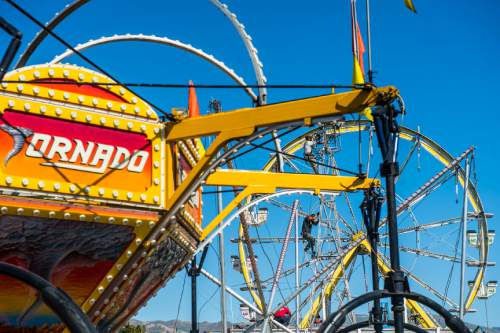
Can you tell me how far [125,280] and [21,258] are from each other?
1.41 metres

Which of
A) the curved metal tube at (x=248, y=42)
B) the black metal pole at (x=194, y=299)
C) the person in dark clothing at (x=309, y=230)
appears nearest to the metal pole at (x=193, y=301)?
the black metal pole at (x=194, y=299)

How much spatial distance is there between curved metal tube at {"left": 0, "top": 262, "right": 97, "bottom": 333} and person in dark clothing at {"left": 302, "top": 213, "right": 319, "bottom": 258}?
28.2 meters

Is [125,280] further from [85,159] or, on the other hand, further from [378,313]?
[378,313]

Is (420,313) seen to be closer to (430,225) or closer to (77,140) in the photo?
(430,225)

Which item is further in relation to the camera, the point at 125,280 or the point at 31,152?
the point at 125,280

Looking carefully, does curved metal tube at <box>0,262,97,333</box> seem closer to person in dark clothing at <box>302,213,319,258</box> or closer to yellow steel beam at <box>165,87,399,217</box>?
yellow steel beam at <box>165,87,399,217</box>

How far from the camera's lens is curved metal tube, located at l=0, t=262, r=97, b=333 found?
187 inches

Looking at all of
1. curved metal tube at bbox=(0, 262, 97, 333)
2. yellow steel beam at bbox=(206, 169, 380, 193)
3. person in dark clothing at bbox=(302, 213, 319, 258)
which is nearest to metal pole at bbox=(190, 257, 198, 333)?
yellow steel beam at bbox=(206, 169, 380, 193)

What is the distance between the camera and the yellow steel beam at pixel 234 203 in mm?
10977

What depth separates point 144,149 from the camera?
848 centimetres

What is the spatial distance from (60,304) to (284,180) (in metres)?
7.33

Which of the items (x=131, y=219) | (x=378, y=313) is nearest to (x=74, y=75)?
(x=131, y=219)

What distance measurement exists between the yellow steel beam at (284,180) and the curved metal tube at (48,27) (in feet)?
10.0

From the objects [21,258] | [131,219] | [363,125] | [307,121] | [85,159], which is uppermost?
[363,125]
